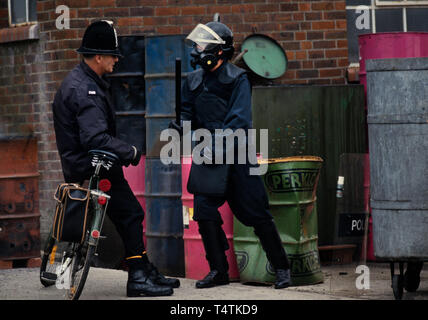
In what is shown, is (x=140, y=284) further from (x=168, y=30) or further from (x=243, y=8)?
(x=243, y=8)

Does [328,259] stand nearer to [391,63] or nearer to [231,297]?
[231,297]

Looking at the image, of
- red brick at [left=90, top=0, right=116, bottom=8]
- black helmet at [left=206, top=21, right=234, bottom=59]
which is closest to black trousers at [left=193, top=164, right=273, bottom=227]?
black helmet at [left=206, top=21, right=234, bottom=59]

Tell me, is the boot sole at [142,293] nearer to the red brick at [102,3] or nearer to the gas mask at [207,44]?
the gas mask at [207,44]

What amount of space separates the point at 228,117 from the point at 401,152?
4.38 ft

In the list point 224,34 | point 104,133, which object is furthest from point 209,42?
point 104,133

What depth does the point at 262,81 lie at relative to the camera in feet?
27.9

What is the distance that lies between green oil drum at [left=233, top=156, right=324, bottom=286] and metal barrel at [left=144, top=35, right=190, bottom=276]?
775 millimetres

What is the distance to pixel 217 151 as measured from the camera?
Answer: 6.20 m

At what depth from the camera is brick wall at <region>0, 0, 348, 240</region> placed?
8750 mm

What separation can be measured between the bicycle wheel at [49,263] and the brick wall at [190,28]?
8.65ft

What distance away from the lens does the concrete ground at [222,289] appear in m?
5.91

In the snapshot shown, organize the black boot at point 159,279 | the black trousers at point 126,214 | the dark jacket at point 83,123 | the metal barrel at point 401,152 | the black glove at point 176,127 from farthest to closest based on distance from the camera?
the black glove at point 176,127 < the black boot at point 159,279 < the black trousers at point 126,214 < the dark jacket at point 83,123 < the metal barrel at point 401,152
